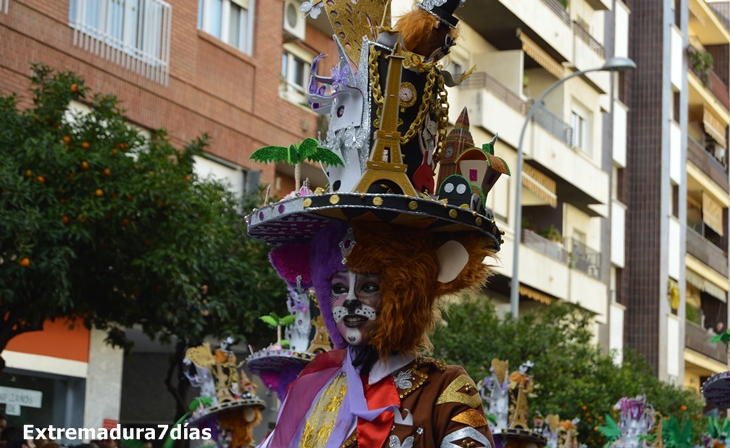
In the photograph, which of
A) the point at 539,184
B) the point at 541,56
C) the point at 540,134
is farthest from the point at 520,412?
the point at 541,56

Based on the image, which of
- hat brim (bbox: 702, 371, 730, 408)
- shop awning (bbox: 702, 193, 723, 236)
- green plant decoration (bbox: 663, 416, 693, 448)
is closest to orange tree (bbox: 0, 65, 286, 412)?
green plant decoration (bbox: 663, 416, 693, 448)

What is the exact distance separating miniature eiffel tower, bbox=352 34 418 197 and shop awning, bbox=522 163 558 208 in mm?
24755

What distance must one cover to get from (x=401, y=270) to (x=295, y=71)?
59.8 feet

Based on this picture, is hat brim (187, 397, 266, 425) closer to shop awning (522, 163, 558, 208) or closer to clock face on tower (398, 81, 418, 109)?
clock face on tower (398, 81, 418, 109)

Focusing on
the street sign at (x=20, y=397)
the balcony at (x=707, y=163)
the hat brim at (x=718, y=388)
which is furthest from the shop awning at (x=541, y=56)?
Answer: the hat brim at (x=718, y=388)

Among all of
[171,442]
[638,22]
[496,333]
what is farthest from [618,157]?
[171,442]

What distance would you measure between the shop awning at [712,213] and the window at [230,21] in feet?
86.9

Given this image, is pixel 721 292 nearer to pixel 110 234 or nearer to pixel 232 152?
pixel 232 152

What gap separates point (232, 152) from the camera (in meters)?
21.1

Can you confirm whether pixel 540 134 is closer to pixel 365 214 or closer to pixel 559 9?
pixel 559 9

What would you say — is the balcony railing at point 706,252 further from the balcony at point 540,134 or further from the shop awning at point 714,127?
the balcony at point 540,134

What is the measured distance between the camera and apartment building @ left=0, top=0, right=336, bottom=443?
57.3 feet

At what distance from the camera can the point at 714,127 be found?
1834 inches

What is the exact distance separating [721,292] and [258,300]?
33719mm
